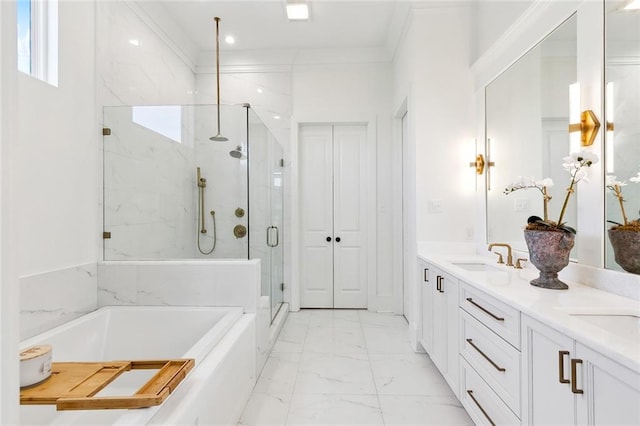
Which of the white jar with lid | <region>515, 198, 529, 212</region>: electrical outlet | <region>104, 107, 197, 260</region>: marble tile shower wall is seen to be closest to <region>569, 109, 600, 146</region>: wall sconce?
<region>515, 198, 529, 212</region>: electrical outlet

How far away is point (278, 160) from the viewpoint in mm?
3789

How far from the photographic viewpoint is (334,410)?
198 centimetres

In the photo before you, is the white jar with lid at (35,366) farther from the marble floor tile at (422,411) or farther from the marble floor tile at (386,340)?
the marble floor tile at (386,340)

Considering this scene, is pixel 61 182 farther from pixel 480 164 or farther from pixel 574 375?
pixel 480 164

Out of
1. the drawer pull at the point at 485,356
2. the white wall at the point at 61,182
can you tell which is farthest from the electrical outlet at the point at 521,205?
the white wall at the point at 61,182

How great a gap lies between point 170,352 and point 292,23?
3148 millimetres

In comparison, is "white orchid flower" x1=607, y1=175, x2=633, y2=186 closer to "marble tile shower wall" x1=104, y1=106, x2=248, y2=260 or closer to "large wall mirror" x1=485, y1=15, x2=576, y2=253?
"large wall mirror" x1=485, y1=15, x2=576, y2=253

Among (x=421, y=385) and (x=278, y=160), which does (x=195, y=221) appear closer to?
(x=278, y=160)

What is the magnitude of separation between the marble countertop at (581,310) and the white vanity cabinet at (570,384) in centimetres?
4

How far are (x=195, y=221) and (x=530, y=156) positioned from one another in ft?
8.68

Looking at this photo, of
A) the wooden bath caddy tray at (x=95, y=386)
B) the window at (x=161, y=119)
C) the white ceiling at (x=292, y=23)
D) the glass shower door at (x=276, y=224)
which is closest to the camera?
the wooden bath caddy tray at (x=95, y=386)

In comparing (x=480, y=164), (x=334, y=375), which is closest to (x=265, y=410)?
(x=334, y=375)

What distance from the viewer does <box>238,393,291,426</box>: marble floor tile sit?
6.17 feet

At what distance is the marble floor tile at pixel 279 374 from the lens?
2232 millimetres
